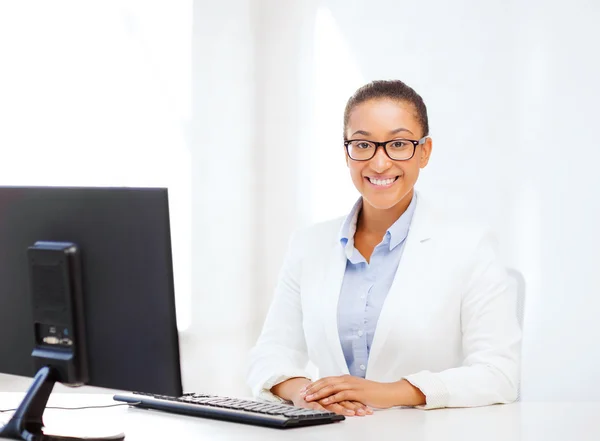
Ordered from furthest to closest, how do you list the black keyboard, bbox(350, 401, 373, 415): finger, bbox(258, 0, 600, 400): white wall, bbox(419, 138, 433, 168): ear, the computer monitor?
bbox(258, 0, 600, 400): white wall, bbox(419, 138, 433, 168): ear, bbox(350, 401, 373, 415): finger, the black keyboard, the computer monitor

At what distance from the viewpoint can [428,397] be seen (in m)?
1.97

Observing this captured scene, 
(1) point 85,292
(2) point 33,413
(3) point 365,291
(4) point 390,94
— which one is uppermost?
(4) point 390,94

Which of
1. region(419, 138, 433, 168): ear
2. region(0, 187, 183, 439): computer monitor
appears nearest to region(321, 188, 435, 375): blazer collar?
region(419, 138, 433, 168): ear

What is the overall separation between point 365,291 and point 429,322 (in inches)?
8.5

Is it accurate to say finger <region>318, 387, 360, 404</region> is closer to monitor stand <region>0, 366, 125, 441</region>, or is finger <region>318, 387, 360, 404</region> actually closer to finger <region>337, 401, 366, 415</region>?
finger <region>337, 401, 366, 415</region>

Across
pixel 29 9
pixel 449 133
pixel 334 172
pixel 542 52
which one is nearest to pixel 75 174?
pixel 29 9

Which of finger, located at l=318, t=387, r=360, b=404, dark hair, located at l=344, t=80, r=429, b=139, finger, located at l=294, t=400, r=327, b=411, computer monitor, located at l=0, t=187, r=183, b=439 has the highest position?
dark hair, located at l=344, t=80, r=429, b=139

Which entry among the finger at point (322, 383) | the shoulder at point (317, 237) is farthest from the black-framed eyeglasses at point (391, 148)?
the finger at point (322, 383)

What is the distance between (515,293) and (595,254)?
1231mm

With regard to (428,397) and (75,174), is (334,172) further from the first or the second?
(428,397)

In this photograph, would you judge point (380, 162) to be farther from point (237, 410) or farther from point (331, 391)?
point (237, 410)

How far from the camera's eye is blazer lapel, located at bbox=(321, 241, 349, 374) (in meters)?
2.33

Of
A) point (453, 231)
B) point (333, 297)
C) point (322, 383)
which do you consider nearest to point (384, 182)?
point (453, 231)

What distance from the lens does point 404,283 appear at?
2.27 m
